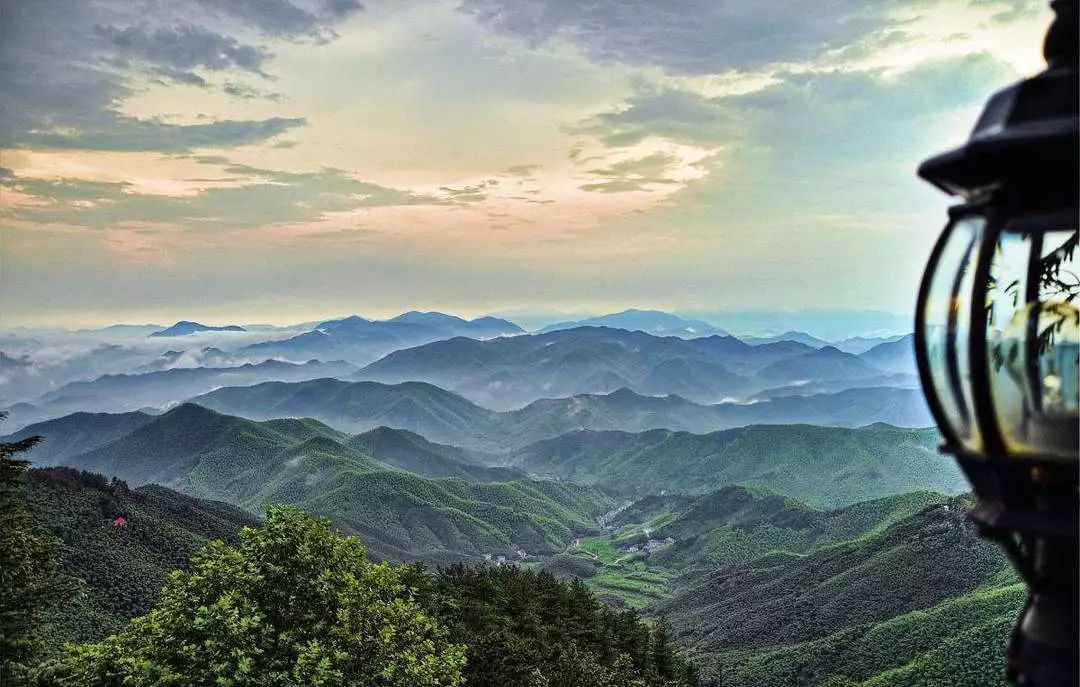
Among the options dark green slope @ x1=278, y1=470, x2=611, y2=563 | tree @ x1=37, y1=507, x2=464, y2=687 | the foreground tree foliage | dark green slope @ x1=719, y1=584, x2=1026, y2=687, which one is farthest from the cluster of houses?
tree @ x1=37, y1=507, x2=464, y2=687

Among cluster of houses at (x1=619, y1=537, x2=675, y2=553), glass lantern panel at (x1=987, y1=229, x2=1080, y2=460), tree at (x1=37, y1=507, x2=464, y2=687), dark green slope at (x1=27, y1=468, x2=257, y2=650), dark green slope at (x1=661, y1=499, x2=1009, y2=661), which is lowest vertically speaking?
cluster of houses at (x1=619, y1=537, x2=675, y2=553)

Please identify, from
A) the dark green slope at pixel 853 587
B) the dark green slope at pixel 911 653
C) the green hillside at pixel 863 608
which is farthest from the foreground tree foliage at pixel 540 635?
the dark green slope at pixel 853 587

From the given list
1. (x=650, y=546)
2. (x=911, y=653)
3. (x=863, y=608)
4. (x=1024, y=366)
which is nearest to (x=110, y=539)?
(x=911, y=653)

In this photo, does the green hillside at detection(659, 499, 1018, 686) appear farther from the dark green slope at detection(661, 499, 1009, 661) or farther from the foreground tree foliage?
the foreground tree foliage

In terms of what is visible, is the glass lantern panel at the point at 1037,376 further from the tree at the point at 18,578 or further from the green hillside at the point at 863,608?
the green hillside at the point at 863,608

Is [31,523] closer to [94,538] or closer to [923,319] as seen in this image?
[923,319]

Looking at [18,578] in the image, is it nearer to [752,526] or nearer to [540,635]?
[540,635]
